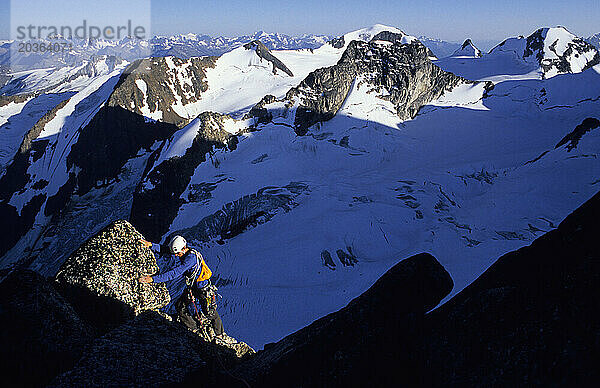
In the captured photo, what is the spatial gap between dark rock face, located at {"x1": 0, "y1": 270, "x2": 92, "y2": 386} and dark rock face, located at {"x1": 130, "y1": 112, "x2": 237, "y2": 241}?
31427 millimetres

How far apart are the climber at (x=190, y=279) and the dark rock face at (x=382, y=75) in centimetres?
5242

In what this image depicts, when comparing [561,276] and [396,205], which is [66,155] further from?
[561,276]

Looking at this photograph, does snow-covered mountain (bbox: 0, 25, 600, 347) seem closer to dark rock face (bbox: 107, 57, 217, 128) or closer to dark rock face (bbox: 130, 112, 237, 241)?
dark rock face (bbox: 130, 112, 237, 241)

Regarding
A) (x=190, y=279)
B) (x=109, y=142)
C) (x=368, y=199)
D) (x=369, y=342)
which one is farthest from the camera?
(x=109, y=142)

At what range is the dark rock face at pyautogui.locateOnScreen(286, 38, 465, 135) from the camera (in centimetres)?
6011

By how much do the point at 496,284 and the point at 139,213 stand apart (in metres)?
41.6

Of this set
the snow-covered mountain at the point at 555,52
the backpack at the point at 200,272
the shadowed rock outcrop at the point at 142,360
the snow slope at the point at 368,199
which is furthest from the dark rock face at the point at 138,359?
the snow-covered mountain at the point at 555,52

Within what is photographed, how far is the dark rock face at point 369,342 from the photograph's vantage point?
5648 millimetres

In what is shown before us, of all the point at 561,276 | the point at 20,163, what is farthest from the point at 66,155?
the point at 561,276

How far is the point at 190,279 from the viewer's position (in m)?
9.73

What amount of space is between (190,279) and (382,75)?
64.7 m

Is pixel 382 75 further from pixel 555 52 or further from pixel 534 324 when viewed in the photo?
pixel 555 52

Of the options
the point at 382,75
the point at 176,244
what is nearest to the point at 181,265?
the point at 176,244

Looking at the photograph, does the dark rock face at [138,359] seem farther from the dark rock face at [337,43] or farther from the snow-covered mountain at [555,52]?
the dark rock face at [337,43]
